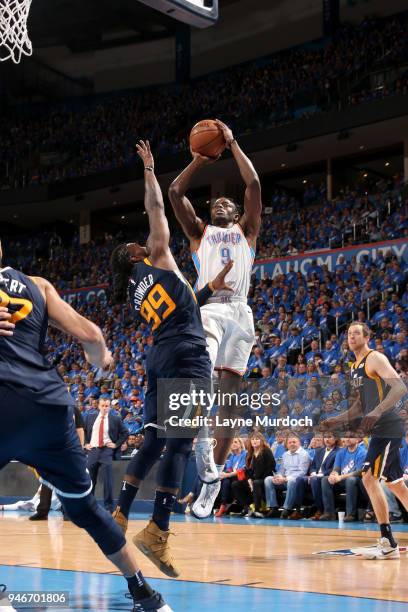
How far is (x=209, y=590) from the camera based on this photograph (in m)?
5.54

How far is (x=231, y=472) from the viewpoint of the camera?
1350cm

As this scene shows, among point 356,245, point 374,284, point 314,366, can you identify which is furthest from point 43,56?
point 314,366

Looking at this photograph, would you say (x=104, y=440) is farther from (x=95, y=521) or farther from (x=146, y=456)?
(x=95, y=521)

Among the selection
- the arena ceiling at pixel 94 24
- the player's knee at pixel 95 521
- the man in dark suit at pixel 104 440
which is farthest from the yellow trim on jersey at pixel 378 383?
the arena ceiling at pixel 94 24

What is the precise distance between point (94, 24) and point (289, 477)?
27.1 metres

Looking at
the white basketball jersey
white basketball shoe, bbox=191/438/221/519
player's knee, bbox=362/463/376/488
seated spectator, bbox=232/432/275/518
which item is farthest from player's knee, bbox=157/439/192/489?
seated spectator, bbox=232/432/275/518

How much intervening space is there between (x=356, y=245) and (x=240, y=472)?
9.48 m

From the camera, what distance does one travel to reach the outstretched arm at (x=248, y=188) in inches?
261

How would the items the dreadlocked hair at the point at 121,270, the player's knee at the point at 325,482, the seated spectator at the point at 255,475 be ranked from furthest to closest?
the seated spectator at the point at 255,475
the player's knee at the point at 325,482
the dreadlocked hair at the point at 121,270

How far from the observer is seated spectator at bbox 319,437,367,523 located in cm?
1175

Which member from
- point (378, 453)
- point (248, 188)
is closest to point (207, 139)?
point (248, 188)

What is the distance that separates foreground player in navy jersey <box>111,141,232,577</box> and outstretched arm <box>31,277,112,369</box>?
5.68ft

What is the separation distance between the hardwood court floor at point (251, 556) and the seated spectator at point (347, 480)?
581mm

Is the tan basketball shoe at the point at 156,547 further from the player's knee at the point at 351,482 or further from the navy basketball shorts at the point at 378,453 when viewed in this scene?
the player's knee at the point at 351,482
